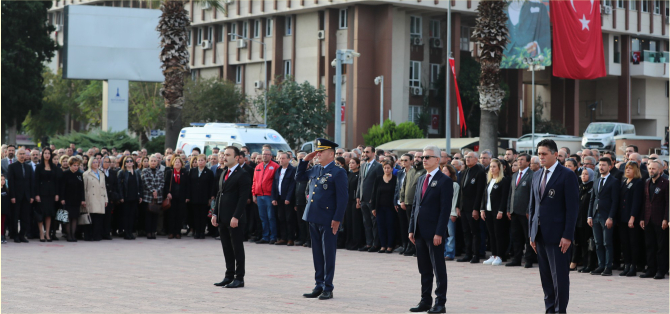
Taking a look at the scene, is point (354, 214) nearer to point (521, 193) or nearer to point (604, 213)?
point (521, 193)

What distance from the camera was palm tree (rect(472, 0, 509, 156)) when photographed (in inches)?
1063

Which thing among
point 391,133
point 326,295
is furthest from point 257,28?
point 326,295

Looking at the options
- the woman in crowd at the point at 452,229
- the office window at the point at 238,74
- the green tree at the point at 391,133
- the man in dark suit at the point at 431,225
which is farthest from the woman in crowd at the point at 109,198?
the office window at the point at 238,74

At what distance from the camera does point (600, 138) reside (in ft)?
161

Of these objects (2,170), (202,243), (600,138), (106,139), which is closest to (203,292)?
(202,243)

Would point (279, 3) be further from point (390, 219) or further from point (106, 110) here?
point (390, 219)

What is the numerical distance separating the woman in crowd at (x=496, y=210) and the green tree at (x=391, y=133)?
3459 centimetres

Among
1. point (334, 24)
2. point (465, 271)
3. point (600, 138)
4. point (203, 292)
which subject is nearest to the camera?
point (203, 292)

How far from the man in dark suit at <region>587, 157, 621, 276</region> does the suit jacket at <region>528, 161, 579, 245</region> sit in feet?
16.7

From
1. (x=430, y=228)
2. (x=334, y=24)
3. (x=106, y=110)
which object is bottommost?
(x=430, y=228)

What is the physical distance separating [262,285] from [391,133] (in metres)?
38.9

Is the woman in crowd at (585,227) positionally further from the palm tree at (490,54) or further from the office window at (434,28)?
the office window at (434,28)

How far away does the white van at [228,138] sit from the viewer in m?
25.7

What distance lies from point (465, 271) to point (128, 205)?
29.9 feet
